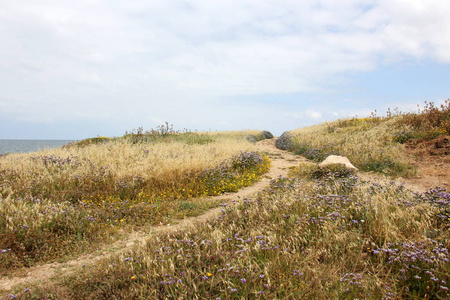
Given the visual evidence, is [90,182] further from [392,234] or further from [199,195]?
[392,234]

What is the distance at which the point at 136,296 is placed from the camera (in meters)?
3.38

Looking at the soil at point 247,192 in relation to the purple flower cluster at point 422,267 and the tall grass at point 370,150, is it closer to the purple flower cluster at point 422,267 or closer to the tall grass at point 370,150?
the tall grass at point 370,150

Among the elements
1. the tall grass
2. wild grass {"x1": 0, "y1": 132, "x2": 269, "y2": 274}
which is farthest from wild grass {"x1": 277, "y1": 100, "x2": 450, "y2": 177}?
wild grass {"x1": 0, "y1": 132, "x2": 269, "y2": 274}

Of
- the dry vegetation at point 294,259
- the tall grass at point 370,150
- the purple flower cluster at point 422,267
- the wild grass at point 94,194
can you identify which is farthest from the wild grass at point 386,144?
the purple flower cluster at point 422,267

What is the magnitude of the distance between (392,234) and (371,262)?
0.78 m

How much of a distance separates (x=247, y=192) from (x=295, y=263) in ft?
19.2

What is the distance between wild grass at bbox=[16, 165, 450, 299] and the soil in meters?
0.56

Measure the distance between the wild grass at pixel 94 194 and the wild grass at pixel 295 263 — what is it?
1.61m

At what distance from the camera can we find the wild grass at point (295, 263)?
3.17 meters

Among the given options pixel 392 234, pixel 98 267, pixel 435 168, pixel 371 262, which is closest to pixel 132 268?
pixel 98 267

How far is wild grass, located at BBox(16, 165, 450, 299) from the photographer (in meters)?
3.17

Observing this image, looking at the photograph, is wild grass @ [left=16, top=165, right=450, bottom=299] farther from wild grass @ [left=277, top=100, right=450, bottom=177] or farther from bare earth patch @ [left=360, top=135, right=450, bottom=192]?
wild grass @ [left=277, top=100, right=450, bottom=177]

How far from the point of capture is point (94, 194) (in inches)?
332

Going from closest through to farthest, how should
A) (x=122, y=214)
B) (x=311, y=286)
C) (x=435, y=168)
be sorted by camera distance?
(x=311, y=286) < (x=122, y=214) < (x=435, y=168)
